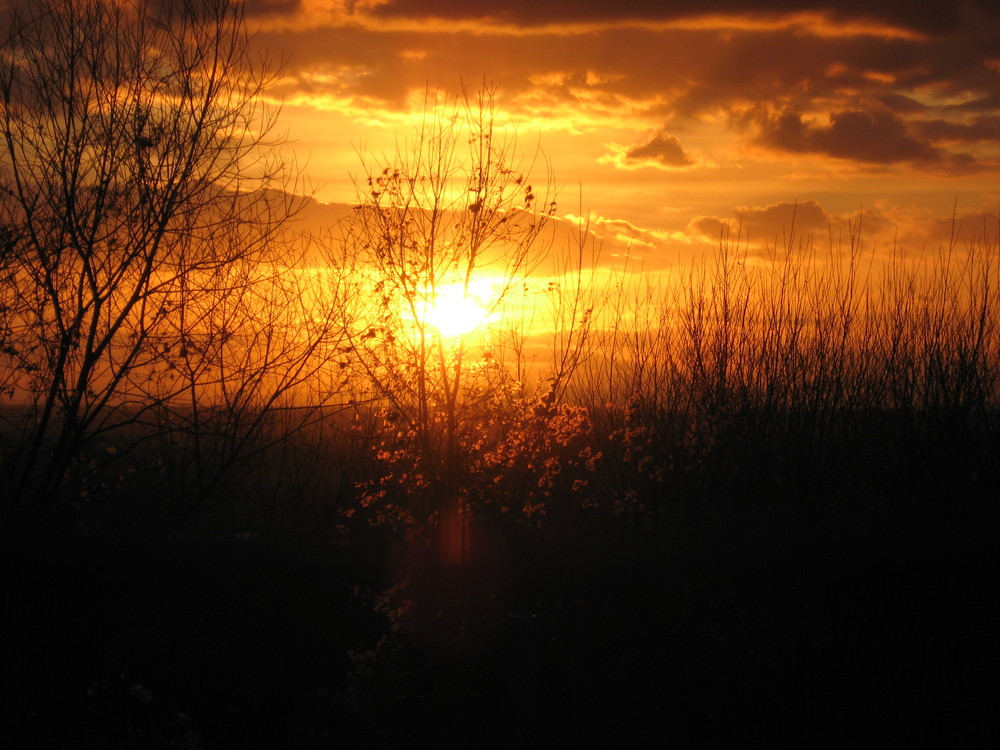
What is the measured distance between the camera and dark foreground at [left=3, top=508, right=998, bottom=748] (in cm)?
405

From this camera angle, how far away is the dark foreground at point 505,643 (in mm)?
4047

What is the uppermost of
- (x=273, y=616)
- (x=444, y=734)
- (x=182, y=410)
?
(x=182, y=410)

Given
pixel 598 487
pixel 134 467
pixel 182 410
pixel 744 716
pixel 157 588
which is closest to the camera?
pixel 157 588

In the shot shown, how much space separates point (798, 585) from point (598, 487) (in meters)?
4.06

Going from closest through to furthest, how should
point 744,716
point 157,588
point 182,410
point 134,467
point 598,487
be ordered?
point 157,588, point 744,716, point 182,410, point 134,467, point 598,487

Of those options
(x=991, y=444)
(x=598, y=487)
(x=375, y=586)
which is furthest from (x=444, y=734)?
(x=991, y=444)

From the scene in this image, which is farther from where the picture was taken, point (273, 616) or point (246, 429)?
point (246, 429)

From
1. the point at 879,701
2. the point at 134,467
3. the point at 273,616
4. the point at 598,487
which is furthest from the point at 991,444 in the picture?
the point at 134,467

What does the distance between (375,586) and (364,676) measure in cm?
43

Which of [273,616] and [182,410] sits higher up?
[182,410]

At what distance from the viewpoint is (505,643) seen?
14.4 ft

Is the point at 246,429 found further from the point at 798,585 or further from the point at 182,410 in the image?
the point at 798,585

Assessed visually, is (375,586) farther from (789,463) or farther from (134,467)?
(789,463)

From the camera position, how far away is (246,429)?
7.31m
